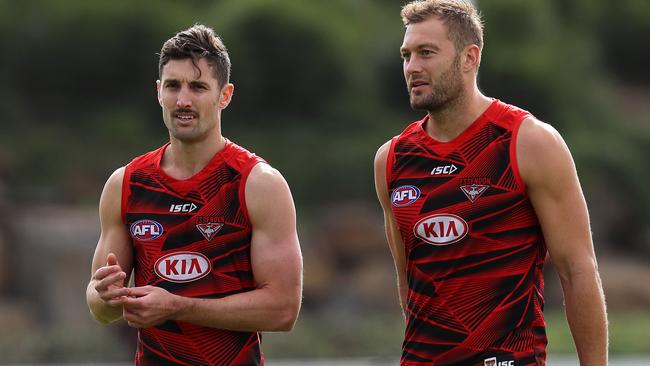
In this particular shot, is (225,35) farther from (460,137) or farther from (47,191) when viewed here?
(460,137)

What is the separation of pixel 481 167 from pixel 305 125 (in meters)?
19.0

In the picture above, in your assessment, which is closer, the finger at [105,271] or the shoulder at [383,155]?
the finger at [105,271]

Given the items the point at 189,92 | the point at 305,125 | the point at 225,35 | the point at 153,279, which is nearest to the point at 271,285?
the point at 153,279

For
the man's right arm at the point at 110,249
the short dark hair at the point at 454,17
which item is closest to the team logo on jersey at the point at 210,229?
the man's right arm at the point at 110,249

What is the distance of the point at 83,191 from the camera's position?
22875mm

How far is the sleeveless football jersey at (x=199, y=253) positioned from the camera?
17.9 feet

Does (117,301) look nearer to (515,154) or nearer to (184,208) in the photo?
(184,208)

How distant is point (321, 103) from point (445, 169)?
18943 mm

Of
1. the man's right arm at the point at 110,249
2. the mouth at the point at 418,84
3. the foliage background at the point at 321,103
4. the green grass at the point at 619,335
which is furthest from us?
the foliage background at the point at 321,103

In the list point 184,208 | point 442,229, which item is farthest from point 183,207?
point 442,229

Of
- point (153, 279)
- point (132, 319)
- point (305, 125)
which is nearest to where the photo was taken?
point (132, 319)

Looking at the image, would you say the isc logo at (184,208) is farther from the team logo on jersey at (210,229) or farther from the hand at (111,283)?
the hand at (111,283)

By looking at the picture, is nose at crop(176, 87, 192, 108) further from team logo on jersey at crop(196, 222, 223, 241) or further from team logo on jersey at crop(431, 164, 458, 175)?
team logo on jersey at crop(431, 164, 458, 175)

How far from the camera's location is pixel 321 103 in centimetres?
2423
